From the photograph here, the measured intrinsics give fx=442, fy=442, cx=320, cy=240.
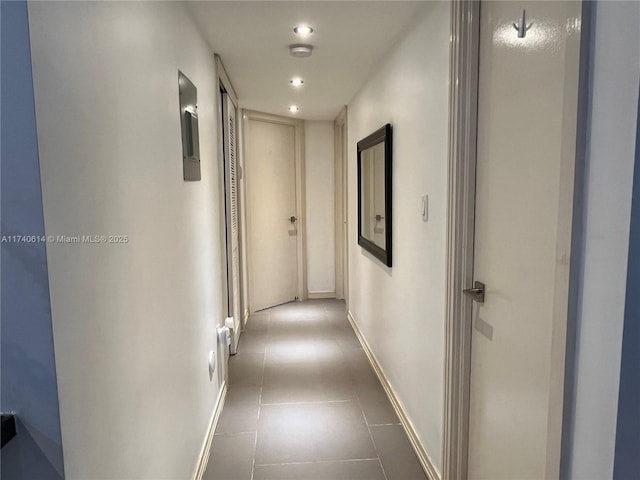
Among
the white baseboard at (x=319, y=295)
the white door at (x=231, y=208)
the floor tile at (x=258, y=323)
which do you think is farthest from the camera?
the white baseboard at (x=319, y=295)

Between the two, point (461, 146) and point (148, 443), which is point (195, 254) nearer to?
point (148, 443)

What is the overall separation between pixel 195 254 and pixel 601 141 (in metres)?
1.68

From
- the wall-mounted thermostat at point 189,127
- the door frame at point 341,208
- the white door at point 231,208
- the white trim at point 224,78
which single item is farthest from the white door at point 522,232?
the door frame at point 341,208

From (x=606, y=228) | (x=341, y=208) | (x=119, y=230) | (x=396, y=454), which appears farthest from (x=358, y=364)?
(x=606, y=228)

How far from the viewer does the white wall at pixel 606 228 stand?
2.78 feet

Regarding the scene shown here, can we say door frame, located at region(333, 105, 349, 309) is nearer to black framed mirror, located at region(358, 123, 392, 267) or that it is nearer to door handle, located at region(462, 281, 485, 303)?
black framed mirror, located at region(358, 123, 392, 267)

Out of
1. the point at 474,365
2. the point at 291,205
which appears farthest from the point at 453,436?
the point at 291,205

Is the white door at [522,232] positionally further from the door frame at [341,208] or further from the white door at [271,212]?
the white door at [271,212]

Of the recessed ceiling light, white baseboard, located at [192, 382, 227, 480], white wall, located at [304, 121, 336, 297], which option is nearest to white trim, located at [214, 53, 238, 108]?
the recessed ceiling light

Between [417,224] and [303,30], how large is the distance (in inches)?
45.9

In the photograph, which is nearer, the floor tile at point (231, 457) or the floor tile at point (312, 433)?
the floor tile at point (231, 457)

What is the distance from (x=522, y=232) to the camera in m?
1.32

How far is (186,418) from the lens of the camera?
184 cm

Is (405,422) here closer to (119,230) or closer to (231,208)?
(119,230)
